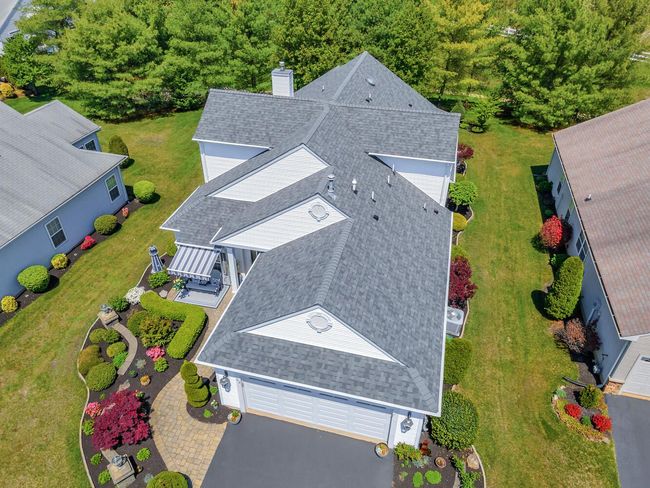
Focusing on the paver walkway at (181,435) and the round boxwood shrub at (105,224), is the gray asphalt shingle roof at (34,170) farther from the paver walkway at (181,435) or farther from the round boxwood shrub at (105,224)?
the paver walkway at (181,435)

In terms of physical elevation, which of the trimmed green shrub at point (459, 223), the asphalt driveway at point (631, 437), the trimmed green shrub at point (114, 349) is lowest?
the asphalt driveway at point (631, 437)

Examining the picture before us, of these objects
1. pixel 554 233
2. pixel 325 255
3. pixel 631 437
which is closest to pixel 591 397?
pixel 631 437

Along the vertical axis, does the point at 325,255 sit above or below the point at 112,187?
above

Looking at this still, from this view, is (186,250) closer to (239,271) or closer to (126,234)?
(239,271)

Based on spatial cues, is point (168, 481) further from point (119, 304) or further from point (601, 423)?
point (601, 423)

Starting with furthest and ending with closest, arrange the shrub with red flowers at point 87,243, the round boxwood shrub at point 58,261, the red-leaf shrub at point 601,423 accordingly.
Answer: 1. the shrub with red flowers at point 87,243
2. the round boxwood shrub at point 58,261
3. the red-leaf shrub at point 601,423

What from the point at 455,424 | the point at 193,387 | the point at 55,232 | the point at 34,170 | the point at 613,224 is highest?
the point at 34,170

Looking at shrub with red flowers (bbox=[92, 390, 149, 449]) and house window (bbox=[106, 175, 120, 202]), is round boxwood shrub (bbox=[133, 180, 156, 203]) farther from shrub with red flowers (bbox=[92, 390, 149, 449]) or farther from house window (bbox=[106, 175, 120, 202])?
shrub with red flowers (bbox=[92, 390, 149, 449])

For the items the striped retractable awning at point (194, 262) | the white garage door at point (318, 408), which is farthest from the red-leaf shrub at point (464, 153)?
the white garage door at point (318, 408)
